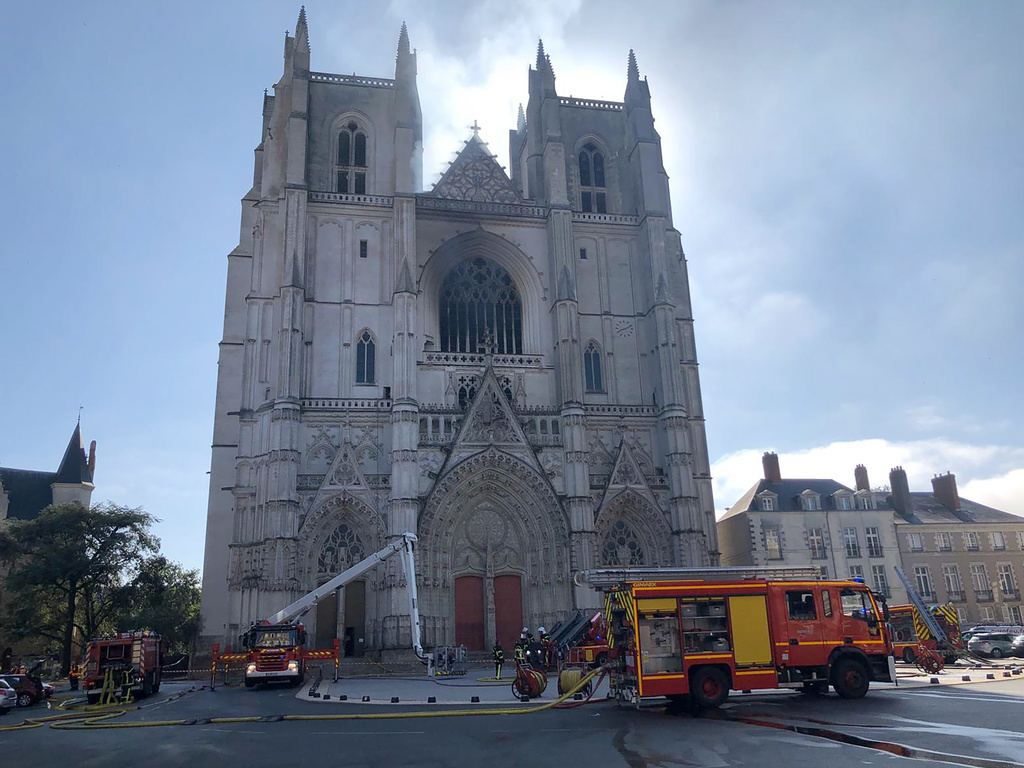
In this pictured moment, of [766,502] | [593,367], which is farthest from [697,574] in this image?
[766,502]

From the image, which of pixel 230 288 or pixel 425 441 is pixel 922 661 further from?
pixel 230 288

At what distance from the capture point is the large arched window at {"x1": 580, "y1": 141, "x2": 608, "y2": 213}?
39.8m

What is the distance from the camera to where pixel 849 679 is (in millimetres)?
15367

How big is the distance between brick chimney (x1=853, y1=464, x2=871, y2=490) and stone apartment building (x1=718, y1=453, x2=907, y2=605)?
0.38 m

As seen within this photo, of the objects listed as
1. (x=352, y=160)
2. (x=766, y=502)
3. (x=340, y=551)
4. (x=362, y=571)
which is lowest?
(x=362, y=571)

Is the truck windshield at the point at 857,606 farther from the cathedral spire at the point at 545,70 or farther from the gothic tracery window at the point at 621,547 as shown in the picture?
the cathedral spire at the point at 545,70

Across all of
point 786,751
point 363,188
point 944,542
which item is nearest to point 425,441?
point 363,188

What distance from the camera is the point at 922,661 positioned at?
21531 mm

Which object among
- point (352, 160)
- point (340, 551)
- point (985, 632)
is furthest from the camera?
point (352, 160)

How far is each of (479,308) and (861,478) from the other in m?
25.4

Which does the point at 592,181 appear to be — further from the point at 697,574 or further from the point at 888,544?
the point at 697,574

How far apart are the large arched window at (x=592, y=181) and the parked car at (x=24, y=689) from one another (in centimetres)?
2913

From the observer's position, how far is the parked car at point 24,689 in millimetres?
21453

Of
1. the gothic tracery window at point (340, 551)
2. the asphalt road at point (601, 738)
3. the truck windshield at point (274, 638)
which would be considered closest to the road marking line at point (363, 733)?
the asphalt road at point (601, 738)
